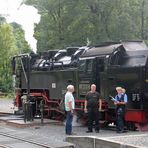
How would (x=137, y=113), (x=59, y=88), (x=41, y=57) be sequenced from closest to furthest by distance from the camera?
(x=137, y=113), (x=59, y=88), (x=41, y=57)

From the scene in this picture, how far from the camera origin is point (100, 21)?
39.7 metres

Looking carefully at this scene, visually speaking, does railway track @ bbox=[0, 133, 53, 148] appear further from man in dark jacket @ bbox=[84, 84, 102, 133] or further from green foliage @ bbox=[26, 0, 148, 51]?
green foliage @ bbox=[26, 0, 148, 51]

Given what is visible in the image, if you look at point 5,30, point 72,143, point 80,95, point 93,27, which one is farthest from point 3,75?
point 72,143

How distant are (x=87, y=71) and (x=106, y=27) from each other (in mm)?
20837

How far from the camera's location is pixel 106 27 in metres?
39.4

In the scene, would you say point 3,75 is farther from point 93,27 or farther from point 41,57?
point 41,57

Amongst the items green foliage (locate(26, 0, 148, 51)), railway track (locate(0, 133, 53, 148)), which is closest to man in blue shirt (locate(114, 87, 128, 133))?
railway track (locate(0, 133, 53, 148))

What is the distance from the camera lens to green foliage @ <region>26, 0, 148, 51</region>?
128ft

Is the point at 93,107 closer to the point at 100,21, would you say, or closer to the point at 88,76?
the point at 88,76

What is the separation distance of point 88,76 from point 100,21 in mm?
21195

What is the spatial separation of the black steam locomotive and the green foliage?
15.0 metres

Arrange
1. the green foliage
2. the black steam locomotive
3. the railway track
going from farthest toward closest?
the green foliage, the black steam locomotive, the railway track

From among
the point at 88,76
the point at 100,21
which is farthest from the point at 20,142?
the point at 100,21

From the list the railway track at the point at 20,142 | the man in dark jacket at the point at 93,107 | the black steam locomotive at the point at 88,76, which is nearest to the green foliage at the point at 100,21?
the black steam locomotive at the point at 88,76
